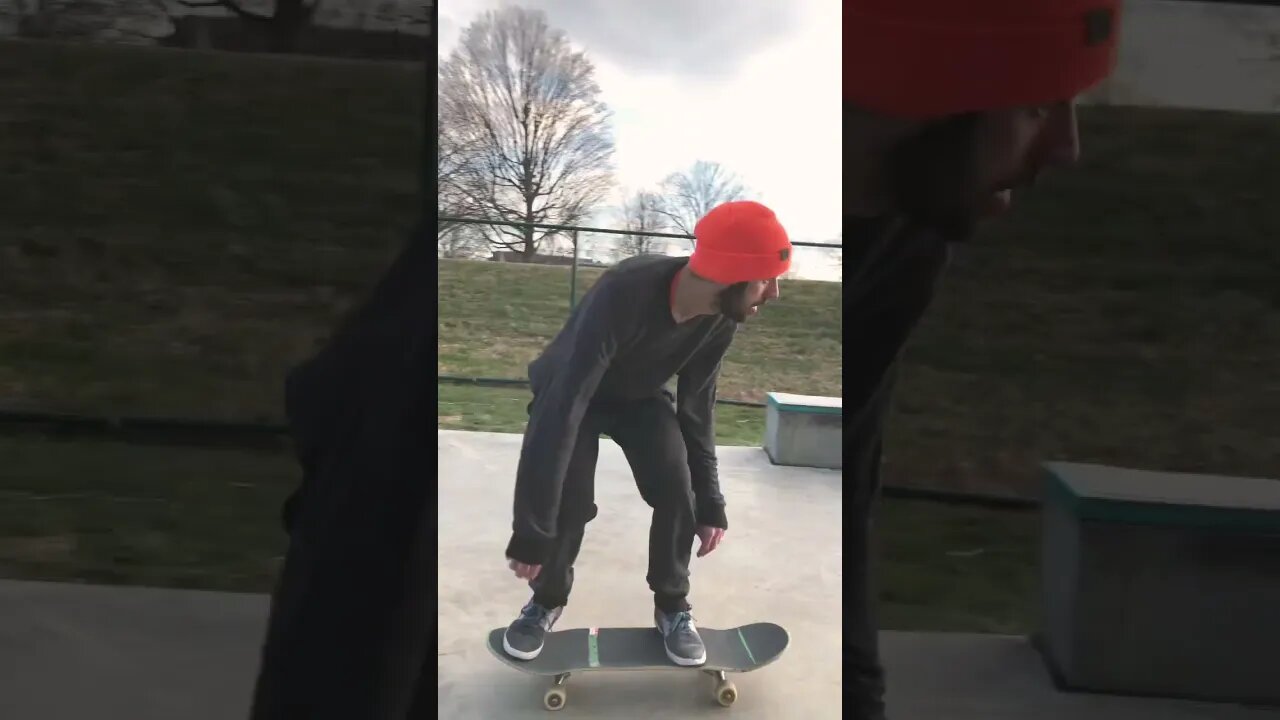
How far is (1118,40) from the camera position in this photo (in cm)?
117

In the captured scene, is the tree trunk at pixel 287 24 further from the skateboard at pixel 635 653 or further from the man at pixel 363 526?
the skateboard at pixel 635 653

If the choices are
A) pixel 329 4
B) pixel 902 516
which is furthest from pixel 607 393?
pixel 329 4

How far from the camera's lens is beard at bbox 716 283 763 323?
1190 millimetres

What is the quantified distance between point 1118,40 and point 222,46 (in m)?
1.54

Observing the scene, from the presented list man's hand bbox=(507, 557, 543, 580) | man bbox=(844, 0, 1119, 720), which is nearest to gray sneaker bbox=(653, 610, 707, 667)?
man's hand bbox=(507, 557, 543, 580)

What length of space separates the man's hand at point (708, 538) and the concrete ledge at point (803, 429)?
6.5 inches

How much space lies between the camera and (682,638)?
1232 millimetres

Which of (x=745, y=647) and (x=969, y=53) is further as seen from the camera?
(x=745, y=647)

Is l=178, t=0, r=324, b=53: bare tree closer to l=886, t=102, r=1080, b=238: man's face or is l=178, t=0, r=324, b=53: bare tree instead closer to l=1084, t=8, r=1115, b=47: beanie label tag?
l=886, t=102, r=1080, b=238: man's face

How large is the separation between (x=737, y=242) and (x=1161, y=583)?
37.1 inches

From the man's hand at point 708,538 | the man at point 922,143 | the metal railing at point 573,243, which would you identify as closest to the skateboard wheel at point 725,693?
the man's hand at point 708,538

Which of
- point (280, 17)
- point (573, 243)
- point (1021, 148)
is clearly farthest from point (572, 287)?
point (1021, 148)

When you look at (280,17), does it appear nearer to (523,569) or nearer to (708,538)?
(523,569)

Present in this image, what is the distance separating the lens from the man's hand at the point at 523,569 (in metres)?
1.22
